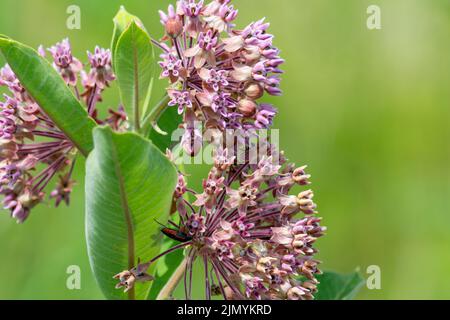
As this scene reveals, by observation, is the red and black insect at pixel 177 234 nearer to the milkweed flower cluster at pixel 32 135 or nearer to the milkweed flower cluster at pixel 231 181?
the milkweed flower cluster at pixel 231 181

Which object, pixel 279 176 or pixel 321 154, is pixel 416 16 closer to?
pixel 321 154

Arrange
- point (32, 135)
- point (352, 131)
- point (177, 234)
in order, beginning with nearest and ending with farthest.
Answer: point (177, 234) < point (32, 135) < point (352, 131)

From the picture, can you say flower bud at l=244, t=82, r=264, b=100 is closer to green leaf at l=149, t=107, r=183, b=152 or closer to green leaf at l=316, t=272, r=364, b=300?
green leaf at l=149, t=107, r=183, b=152

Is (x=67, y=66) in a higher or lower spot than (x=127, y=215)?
higher

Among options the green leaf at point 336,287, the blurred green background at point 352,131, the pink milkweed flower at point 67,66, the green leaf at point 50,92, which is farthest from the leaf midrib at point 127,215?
the blurred green background at point 352,131

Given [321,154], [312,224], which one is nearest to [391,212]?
[321,154]

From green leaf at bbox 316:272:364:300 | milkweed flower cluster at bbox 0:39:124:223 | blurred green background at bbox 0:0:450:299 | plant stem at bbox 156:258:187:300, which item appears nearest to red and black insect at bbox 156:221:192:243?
plant stem at bbox 156:258:187:300

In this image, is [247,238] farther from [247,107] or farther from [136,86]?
[136,86]

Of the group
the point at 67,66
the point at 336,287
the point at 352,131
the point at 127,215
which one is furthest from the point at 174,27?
the point at 352,131
